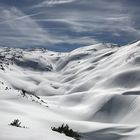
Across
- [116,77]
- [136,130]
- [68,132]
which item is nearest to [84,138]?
[136,130]

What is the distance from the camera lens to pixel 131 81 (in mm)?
181000

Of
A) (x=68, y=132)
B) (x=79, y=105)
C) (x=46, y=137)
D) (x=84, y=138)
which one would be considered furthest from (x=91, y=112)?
(x=46, y=137)

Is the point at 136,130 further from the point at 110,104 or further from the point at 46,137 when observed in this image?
the point at 110,104

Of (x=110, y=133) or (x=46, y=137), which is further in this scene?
(x=110, y=133)

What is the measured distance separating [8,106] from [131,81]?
138901 mm

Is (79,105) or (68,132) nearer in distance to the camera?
(68,132)

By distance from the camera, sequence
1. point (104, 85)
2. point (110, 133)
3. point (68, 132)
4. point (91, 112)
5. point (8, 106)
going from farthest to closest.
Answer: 1. point (104, 85)
2. point (91, 112)
3. point (110, 133)
4. point (8, 106)
5. point (68, 132)

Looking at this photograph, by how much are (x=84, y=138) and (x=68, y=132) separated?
89.0ft

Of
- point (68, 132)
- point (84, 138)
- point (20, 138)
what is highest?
point (84, 138)

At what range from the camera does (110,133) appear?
5909cm

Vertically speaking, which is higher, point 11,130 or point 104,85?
point 104,85

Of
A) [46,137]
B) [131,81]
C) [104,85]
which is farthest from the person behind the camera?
[104,85]

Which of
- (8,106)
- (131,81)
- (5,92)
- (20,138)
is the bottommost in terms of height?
(20,138)

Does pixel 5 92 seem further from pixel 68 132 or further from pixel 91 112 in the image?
pixel 91 112
